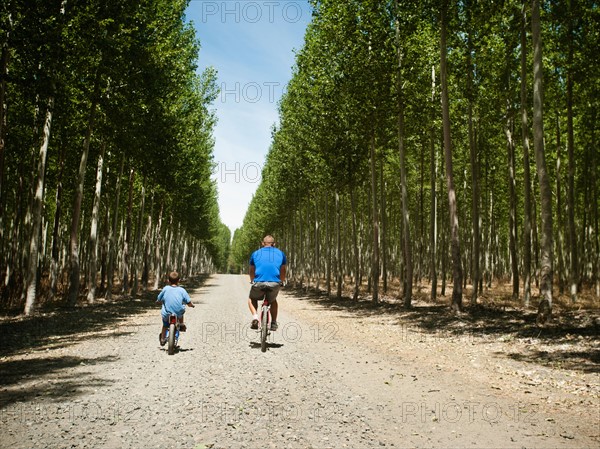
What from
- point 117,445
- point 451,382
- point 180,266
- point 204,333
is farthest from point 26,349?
point 180,266

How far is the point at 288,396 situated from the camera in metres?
6.14

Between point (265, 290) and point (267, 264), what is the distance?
22.4 inches

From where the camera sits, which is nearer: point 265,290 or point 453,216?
point 265,290

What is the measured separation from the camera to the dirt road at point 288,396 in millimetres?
4668

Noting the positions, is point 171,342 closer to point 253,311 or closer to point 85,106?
point 253,311

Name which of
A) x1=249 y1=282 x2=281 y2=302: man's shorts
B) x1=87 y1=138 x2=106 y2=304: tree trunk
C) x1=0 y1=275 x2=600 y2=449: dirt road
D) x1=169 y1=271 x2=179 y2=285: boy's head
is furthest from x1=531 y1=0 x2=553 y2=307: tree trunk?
x1=87 y1=138 x2=106 y2=304: tree trunk

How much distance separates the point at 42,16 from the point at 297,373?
12.4m

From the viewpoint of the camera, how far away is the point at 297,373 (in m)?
7.55

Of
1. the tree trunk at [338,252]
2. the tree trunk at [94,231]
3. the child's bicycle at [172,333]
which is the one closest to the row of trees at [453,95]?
the tree trunk at [338,252]

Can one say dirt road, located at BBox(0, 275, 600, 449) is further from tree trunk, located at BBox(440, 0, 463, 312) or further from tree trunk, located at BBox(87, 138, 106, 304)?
tree trunk, located at BBox(87, 138, 106, 304)

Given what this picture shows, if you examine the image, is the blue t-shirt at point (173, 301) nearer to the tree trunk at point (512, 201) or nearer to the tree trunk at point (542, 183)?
the tree trunk at point (542, 183)

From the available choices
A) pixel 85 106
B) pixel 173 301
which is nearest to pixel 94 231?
pixel 85 106

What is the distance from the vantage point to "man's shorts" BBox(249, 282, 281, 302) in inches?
383

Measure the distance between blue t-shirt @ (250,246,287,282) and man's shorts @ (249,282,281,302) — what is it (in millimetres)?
102
